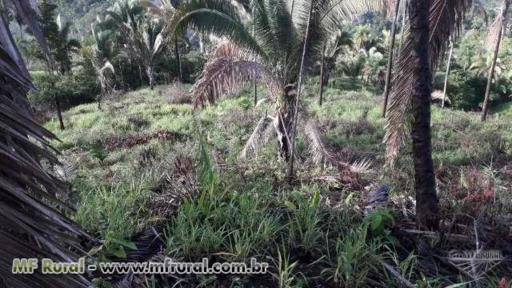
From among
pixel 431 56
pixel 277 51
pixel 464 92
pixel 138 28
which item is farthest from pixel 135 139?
pixel 464 92

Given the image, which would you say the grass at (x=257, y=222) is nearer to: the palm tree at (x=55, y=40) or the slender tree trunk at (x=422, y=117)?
the slender tree trunk at (x=422, y=117)

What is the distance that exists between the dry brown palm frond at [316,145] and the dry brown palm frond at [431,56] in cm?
173

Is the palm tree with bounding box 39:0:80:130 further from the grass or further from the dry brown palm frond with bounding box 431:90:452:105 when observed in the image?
the dry brown palm frond with bounding box 431:90:452:105

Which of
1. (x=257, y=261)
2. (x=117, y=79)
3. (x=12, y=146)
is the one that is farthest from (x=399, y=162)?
(x=117, y=79)

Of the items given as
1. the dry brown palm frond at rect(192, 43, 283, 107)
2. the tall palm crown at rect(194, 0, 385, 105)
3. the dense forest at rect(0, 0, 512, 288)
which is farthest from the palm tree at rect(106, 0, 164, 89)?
the dry brown palm frond at rect(192, 43, 283, 107)

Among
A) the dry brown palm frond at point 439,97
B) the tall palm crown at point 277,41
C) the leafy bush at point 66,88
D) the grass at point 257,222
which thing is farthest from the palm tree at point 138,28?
the grass at point 257,222

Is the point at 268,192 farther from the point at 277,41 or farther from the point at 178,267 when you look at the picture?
the point at 277,41

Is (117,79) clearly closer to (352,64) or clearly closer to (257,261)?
(352,64)

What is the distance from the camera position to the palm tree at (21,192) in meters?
1.29

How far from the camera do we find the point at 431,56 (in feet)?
21.2

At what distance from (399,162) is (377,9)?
3.33 metres

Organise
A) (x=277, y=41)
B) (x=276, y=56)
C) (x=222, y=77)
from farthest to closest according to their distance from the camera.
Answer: (x=276, y=56) < (x=277, y=41) < (x=222, y=77)

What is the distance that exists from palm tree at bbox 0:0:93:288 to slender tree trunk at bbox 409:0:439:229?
3662 mm

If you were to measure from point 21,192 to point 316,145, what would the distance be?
7.42m
